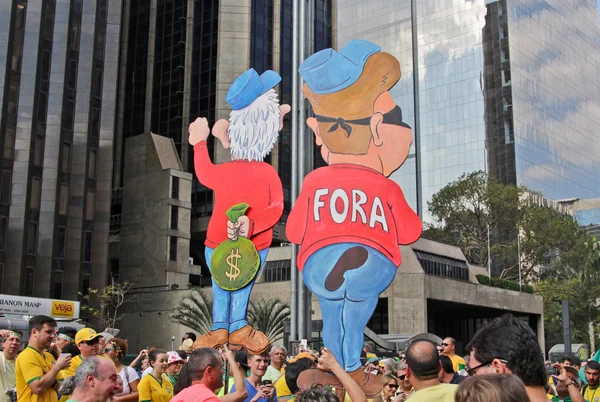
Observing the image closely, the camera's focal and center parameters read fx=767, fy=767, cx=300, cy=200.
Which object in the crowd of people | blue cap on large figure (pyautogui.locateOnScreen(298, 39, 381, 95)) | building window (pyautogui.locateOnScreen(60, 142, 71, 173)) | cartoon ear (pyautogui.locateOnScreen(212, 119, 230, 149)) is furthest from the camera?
building window (pyautogui.locateOnScreen(60, 142, 71, 173))

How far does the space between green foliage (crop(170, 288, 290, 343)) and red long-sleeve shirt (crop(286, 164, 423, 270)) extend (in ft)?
75.7

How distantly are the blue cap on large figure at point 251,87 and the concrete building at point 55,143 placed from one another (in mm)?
30261

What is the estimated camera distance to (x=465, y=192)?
56.5 m

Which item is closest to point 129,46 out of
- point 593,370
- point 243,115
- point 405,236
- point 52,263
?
point 52,263

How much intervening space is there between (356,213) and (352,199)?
30 centimetres

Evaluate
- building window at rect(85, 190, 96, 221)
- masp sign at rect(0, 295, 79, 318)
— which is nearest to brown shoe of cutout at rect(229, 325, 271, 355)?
masp sign at rect(0, 295, 79, 318)

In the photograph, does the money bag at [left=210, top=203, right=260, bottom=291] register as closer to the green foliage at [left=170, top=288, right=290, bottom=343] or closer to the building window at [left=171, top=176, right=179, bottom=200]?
the green foliage at [left=170, top=288, right=290, bottom=343]

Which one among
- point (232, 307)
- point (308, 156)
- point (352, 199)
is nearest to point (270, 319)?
point (308, 156)

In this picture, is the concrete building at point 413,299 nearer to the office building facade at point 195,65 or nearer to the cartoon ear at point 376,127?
the office building facade at point 195,65

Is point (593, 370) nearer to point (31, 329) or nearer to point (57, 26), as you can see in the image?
point (31, 329)

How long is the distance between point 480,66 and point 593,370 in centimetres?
9219

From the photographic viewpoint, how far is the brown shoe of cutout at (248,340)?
53.1 ft

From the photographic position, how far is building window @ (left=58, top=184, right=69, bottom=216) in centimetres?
4688

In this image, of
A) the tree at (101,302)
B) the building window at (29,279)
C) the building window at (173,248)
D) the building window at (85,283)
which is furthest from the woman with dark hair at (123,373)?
the building window at (173,248)
